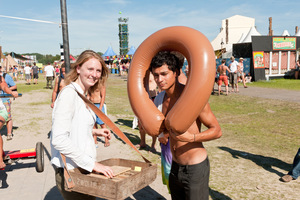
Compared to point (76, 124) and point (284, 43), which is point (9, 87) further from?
point (284, 43)

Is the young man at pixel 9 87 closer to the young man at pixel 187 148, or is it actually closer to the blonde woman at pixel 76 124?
the blonde woman at pixel 76 124

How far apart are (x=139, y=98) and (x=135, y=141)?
4470 mm

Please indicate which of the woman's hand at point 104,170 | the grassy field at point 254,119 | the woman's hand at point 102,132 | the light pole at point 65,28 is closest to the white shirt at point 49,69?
the grassy field at point 254,119

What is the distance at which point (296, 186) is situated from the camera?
3.97 meters

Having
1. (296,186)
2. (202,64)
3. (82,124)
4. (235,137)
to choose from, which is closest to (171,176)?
(82,124)

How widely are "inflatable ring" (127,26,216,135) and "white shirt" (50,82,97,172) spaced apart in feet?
1.40

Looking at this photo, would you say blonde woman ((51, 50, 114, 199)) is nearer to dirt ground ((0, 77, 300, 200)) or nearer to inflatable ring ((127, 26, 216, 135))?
inflatable ring ((127, 26, 216, 135))

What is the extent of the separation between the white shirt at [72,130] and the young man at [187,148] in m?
0.65

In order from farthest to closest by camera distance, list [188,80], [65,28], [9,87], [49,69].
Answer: [49,69] → [65,28] → [9,87] → [188,80]

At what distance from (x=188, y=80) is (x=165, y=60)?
1.03 feet

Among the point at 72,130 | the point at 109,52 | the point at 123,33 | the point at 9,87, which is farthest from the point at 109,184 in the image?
the point at 123,33

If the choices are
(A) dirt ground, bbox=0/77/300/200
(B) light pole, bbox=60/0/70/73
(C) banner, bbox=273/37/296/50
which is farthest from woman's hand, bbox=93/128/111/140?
(C) banner, bbox=273/37/296/50

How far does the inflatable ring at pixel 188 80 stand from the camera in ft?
6.15

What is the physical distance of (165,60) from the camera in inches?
84.0
